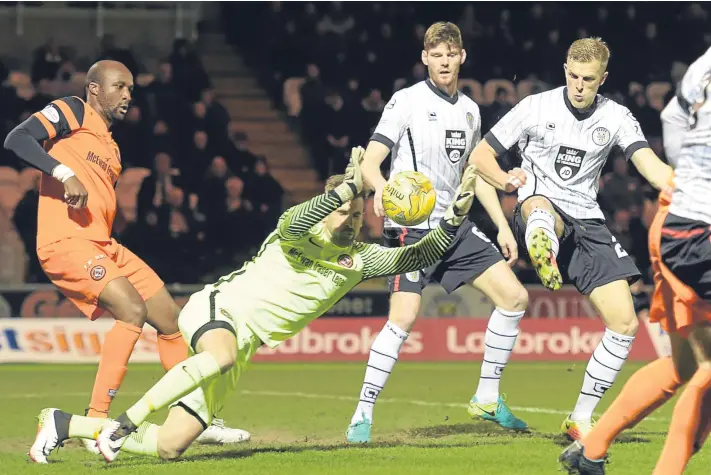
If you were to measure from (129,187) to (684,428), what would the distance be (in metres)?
13.1

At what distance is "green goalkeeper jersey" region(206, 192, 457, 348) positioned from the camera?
698 centimetres

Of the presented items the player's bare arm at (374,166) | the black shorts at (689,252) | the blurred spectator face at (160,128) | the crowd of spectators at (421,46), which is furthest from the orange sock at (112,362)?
the crowd of spectators at (421,46)

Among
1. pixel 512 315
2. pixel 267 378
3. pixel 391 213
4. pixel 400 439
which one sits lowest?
pixel 267 378

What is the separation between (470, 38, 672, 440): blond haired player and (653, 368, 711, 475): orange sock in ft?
7.64

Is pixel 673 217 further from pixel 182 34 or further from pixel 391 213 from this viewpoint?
pixel 182 34

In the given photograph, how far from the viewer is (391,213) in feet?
23.1

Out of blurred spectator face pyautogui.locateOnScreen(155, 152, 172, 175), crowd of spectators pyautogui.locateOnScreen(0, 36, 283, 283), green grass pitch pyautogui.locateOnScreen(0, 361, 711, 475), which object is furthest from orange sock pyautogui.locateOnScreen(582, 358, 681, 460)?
blurred spectator face pyautogui.locateOnScreen(155, 152, 172, 175)

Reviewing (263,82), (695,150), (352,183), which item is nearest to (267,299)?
(352,183)

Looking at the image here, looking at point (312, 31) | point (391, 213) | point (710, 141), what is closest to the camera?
point (710, 141)

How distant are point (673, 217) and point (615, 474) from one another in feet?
5.31

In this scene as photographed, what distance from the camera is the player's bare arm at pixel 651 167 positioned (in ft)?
22.1

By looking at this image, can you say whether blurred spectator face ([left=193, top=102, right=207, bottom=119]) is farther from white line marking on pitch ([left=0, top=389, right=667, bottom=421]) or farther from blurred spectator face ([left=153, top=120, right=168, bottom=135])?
white line marking on pitch ([left=0, top=389, right=667, bottom=421])

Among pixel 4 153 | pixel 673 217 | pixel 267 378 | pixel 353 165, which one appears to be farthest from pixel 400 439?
pixel 4 153

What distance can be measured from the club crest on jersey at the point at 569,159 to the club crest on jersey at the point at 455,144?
0.78m
